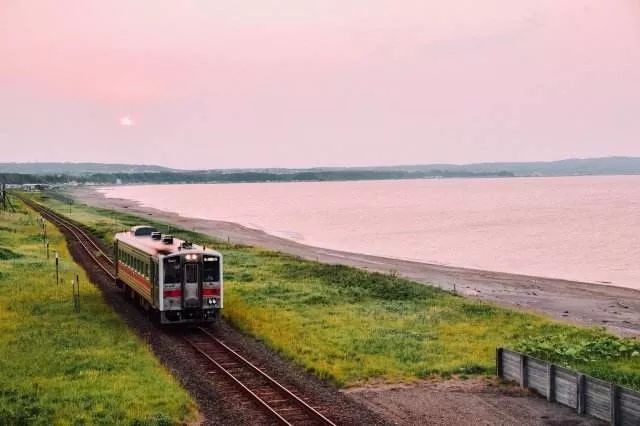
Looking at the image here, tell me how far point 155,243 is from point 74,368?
388 inches

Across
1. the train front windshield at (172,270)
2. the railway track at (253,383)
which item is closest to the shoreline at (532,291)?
the railway track at (253,383)

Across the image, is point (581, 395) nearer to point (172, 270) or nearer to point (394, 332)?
point (394, 332)

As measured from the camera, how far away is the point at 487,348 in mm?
25984

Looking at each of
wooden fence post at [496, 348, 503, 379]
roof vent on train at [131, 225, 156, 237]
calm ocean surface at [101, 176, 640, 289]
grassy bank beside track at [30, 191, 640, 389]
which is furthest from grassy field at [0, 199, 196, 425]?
calm ocean surface at [101, 176, 640, 289]

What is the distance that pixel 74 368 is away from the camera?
860 inches

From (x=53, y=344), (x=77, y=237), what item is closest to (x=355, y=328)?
(x=53, y=344)

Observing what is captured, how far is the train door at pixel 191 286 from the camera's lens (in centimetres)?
2727

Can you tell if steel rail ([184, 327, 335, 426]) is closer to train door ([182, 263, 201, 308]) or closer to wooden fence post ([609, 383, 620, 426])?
train door ([182, 263, 201, 308])

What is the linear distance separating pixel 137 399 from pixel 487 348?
1347cm

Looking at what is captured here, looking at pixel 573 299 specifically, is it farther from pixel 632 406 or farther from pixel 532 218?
pixel 532 218

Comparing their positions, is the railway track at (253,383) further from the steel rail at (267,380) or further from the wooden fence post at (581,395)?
the wooden fence post at (581,395)

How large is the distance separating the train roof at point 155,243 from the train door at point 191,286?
772 millimetres

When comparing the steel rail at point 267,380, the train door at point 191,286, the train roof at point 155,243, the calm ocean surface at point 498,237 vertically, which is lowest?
the calm ocean surface at point 498,237

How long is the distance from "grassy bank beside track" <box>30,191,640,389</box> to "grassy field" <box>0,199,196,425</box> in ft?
17.2
